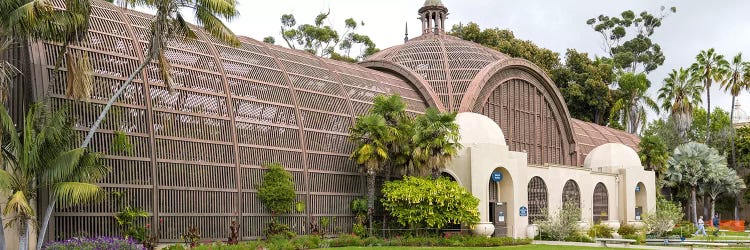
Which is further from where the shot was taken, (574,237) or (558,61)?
(558,61)

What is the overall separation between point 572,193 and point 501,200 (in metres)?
7.20

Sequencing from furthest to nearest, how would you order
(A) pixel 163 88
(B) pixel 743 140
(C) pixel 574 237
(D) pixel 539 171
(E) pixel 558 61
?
(E) pixel 558 61
(B) pixel 743 140
(D) pixel 539 171
(C) pixel 574 237
(A) pixel 163 88

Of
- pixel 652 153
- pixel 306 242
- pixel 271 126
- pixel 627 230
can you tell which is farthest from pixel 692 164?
pixel 306 242

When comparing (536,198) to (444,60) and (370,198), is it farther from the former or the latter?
(370,198)

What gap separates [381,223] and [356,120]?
4699 mm

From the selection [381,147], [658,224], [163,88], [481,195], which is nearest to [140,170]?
[163,88]

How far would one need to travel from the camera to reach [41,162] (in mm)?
20750

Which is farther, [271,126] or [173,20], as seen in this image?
[271,126]

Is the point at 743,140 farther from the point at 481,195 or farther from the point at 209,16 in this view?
the point at 209,16

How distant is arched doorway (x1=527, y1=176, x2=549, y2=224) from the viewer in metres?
39.8

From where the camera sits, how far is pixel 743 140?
67000mm

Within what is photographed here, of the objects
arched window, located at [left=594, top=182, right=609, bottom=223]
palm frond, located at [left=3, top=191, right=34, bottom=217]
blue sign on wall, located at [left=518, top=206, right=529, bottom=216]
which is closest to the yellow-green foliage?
blue sign on wall, located at [left=518, top=206, right=529, bottom=216]

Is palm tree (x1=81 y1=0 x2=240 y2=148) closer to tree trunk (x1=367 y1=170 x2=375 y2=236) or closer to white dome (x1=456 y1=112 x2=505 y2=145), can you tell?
tree trunk (x1=367 y1=170 x2=375 y2=236)

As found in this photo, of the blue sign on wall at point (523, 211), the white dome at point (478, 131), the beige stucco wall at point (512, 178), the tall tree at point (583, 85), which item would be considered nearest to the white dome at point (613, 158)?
the beige stucco wall at point (512, 178)
